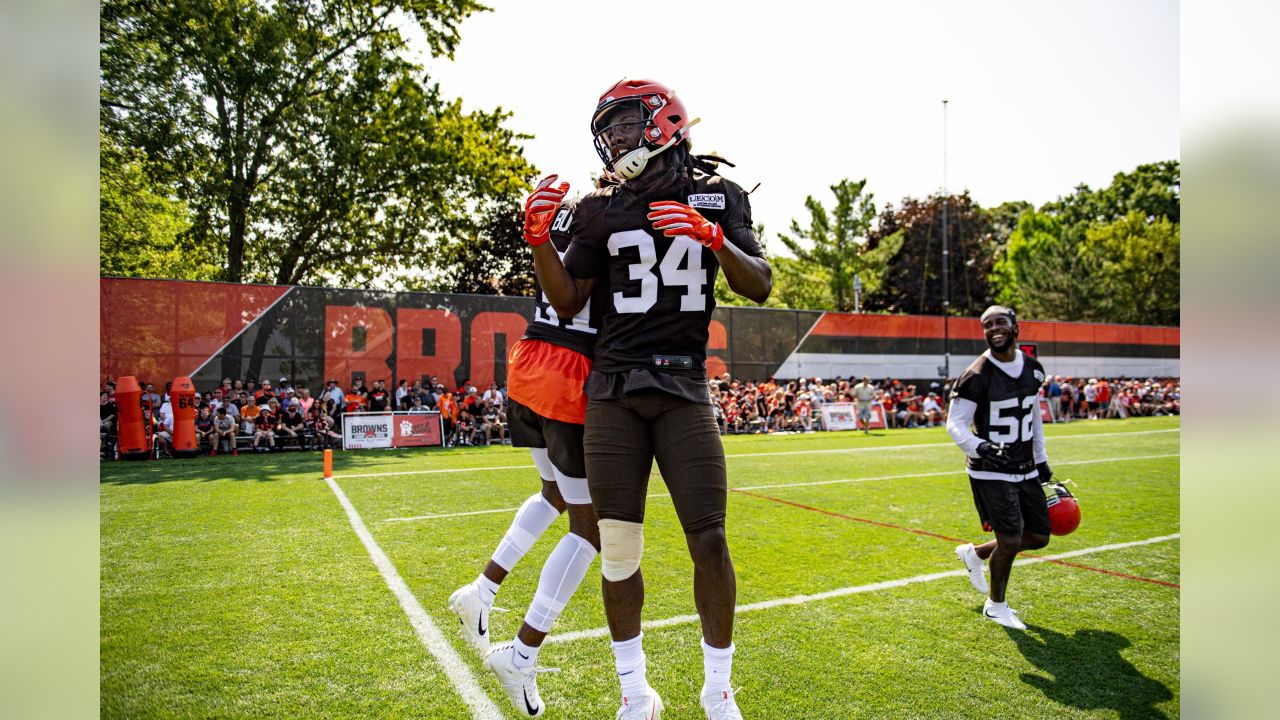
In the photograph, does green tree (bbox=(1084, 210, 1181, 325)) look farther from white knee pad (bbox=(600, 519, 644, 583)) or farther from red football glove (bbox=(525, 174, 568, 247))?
red football glove (bbox=(525, 174, 568, 247))

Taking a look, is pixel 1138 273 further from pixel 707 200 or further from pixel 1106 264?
pixel 707 200

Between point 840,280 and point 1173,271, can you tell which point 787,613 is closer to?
point 840,280

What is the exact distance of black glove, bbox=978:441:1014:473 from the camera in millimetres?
5625

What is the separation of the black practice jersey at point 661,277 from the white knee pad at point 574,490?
812 millimetres

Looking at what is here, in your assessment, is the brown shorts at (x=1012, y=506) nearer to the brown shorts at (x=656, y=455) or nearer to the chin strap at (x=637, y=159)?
the brown shorts at (x=656, y=455)

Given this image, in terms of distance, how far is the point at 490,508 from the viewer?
31.8ft

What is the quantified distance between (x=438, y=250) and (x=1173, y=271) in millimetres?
46760

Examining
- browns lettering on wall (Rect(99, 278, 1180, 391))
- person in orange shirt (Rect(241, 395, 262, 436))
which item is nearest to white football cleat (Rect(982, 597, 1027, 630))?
person in orange shirt (Rect(241, 395, 262, 436))

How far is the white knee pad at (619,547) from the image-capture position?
A: 10.7ft

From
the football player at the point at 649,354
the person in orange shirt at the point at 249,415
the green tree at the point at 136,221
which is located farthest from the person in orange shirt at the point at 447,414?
the football player at the point at 649,354

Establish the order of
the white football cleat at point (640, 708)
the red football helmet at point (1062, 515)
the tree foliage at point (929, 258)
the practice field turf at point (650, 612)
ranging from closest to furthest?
1. the white football cleat at point (640, 708)
2. the practice field turf at point (650, 612)
3. the red football helmet at point (1062, 515)
4. the tree foliage at point (929, 258)

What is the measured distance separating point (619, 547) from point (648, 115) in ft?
6.38

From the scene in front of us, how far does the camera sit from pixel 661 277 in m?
3.33
